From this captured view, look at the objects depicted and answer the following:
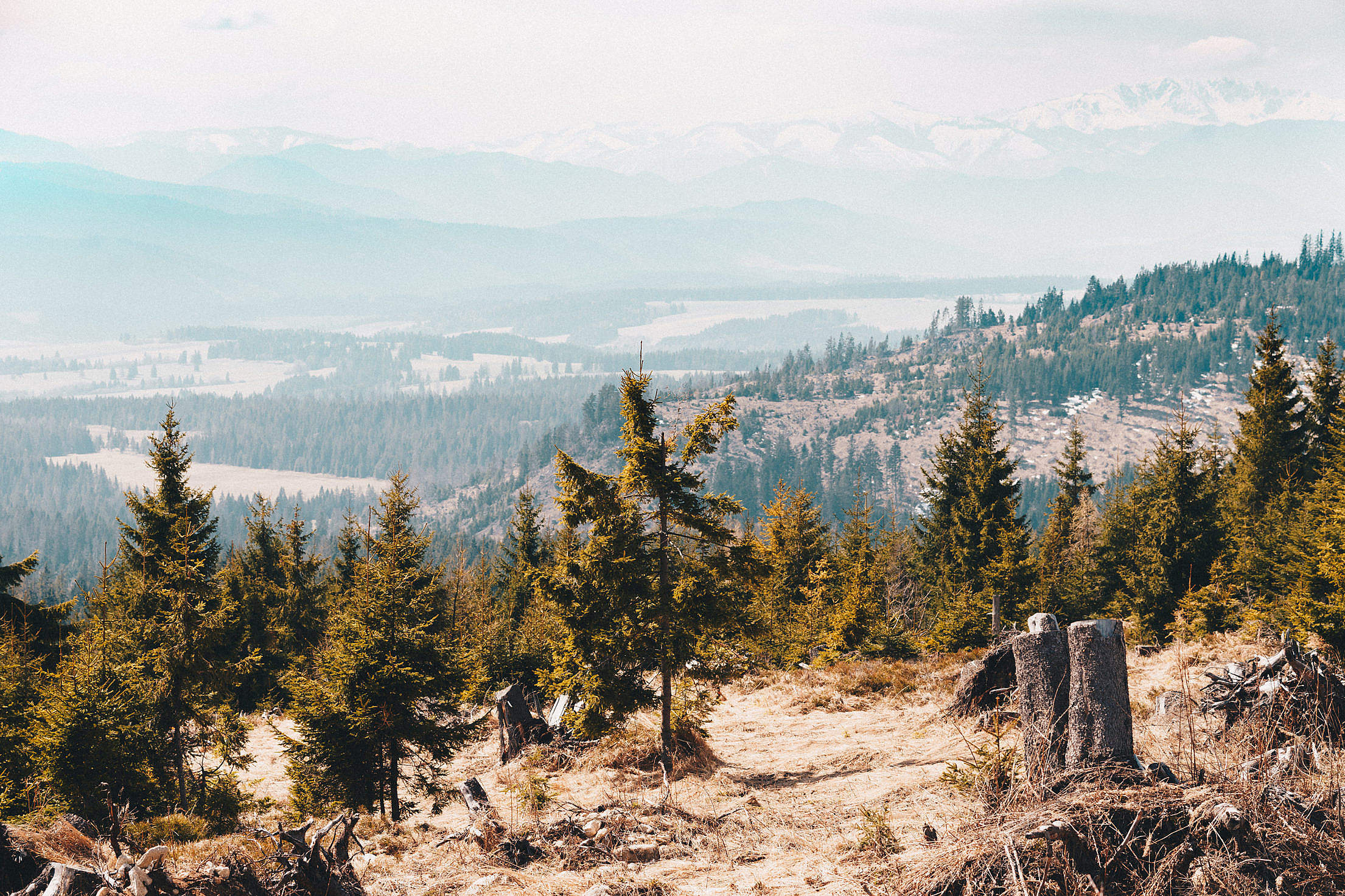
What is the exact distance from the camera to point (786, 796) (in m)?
13.8

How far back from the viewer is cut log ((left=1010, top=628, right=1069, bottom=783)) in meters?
7.84

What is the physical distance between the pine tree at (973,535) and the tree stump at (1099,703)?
19.7 metres

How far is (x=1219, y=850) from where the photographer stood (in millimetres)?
6816

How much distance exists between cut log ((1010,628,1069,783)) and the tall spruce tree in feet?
Result: 28.6

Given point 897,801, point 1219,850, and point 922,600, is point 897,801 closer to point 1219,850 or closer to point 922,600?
point 1219,850

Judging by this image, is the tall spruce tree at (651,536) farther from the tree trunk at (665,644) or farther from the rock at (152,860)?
the rock at (152,860)

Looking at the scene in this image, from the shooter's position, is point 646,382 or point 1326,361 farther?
point 1326,361

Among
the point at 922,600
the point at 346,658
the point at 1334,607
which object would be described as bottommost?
the point at 922,600

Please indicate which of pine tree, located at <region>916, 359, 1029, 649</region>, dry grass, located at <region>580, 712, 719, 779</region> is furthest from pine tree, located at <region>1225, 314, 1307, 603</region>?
dry grass, located at <region>580, 712, 719, 779</region>

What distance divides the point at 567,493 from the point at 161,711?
10685 millimetres

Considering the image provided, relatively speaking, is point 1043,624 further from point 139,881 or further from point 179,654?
point 179,654

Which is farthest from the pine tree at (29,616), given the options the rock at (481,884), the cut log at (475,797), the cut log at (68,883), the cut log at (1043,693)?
the cut log at (1043,693)

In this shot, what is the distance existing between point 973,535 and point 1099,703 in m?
28.2

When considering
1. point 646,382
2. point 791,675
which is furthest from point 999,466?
point 646,382
